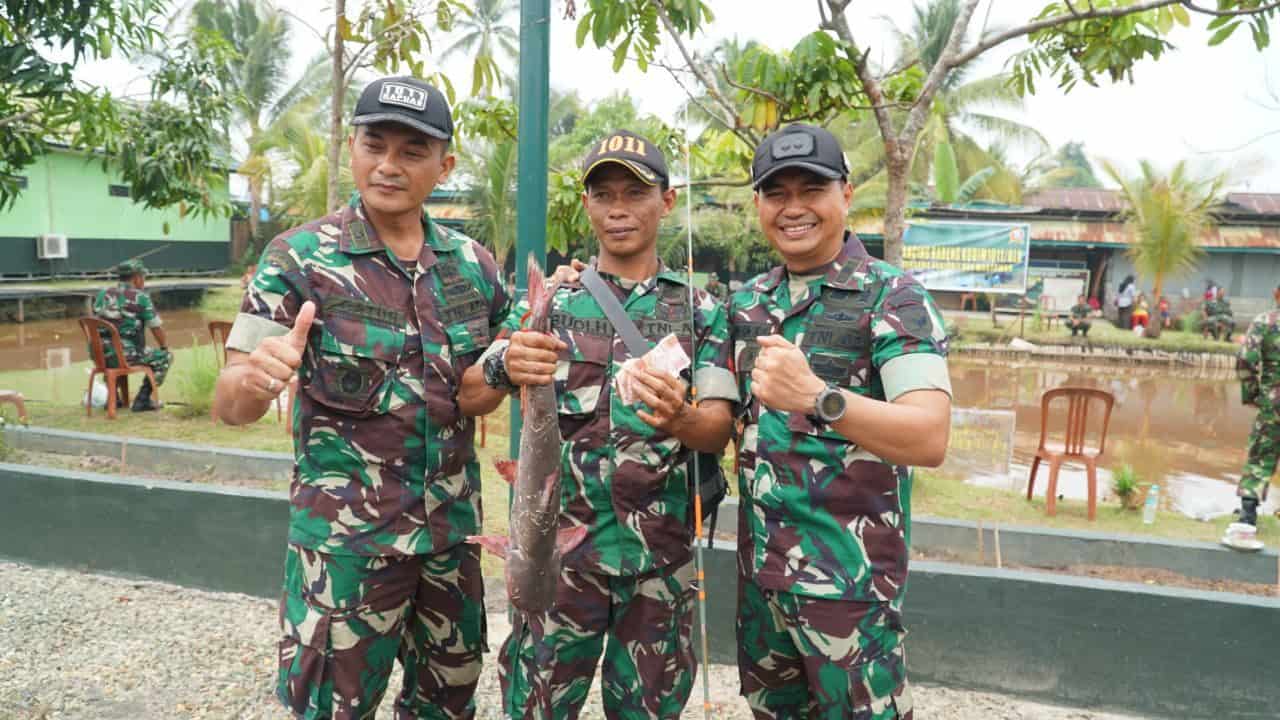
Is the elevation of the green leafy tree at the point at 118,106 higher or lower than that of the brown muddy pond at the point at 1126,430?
higher

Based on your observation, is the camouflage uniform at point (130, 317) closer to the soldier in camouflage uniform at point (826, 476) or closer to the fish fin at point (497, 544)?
the fish fin at point (497, 544)

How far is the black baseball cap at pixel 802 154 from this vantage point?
2.41 metres

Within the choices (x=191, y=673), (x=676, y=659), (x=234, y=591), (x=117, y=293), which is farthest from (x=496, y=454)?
(x=676, y=659)

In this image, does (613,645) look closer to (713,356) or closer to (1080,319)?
(713,356)

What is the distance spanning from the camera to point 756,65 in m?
4.71

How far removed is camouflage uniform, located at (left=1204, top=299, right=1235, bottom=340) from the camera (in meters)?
22.7

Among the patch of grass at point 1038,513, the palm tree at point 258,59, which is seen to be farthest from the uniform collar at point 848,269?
the palm tree at point 258,59

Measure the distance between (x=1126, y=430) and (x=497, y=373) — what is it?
1290 centimetres

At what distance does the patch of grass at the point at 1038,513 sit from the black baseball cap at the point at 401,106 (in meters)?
5.02

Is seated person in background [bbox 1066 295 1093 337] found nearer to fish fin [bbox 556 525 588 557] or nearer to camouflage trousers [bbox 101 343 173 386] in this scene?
camouflage trousers [bbox 101 343 173 386]

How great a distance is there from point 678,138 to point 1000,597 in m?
3.40

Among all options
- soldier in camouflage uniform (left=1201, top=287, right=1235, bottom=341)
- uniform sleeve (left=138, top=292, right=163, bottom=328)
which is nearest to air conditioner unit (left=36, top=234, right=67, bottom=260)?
uniform sleeve (left=138, top=292, right=163, bottom=328)

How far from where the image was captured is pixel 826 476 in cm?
244

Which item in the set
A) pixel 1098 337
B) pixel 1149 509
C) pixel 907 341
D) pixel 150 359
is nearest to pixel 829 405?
pixel 907 341
